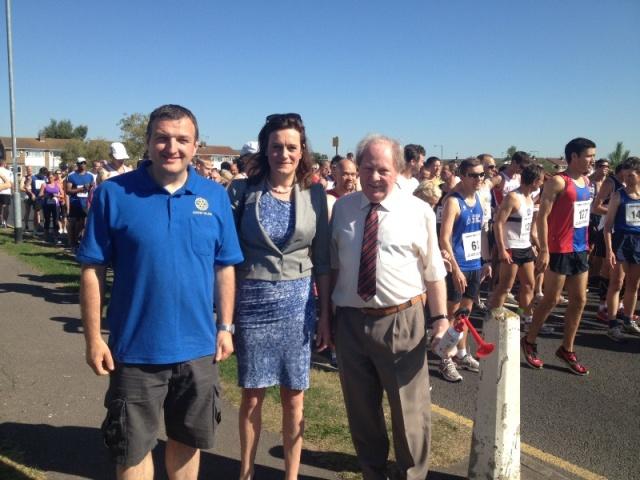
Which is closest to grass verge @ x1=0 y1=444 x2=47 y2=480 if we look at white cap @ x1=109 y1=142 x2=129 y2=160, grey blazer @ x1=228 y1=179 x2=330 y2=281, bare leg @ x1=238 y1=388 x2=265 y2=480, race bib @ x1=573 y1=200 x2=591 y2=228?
bare leg @ x1=238 y1=388 x2=265 y2=480

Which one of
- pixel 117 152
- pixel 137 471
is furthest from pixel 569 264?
pixel 117 152

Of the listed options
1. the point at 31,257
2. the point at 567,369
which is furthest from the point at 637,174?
the point at 31,257

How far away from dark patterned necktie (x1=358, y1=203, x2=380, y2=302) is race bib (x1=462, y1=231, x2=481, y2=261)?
226 centimetres

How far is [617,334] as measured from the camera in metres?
6.05

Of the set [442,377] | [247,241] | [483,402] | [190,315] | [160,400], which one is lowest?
[442,377]

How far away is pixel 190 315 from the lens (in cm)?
232

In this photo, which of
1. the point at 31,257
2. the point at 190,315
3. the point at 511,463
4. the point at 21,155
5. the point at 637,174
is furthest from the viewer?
the point at 21,155

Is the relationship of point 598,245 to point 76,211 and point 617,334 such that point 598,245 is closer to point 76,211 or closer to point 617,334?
point 617,334

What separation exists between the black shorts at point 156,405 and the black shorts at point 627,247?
206 inches

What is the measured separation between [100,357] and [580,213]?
14.7 ft

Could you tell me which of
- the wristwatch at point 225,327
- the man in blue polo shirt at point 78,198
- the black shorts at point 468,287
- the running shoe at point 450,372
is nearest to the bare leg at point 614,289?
the black shorts at point 468,287

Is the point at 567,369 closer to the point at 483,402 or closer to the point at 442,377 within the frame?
the point at 442,377

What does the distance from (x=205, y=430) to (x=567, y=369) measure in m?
3.97

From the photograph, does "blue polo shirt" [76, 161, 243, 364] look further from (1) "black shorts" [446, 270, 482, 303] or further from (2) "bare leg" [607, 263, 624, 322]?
(2) "bare leg" [607, 263, 624, 322]
